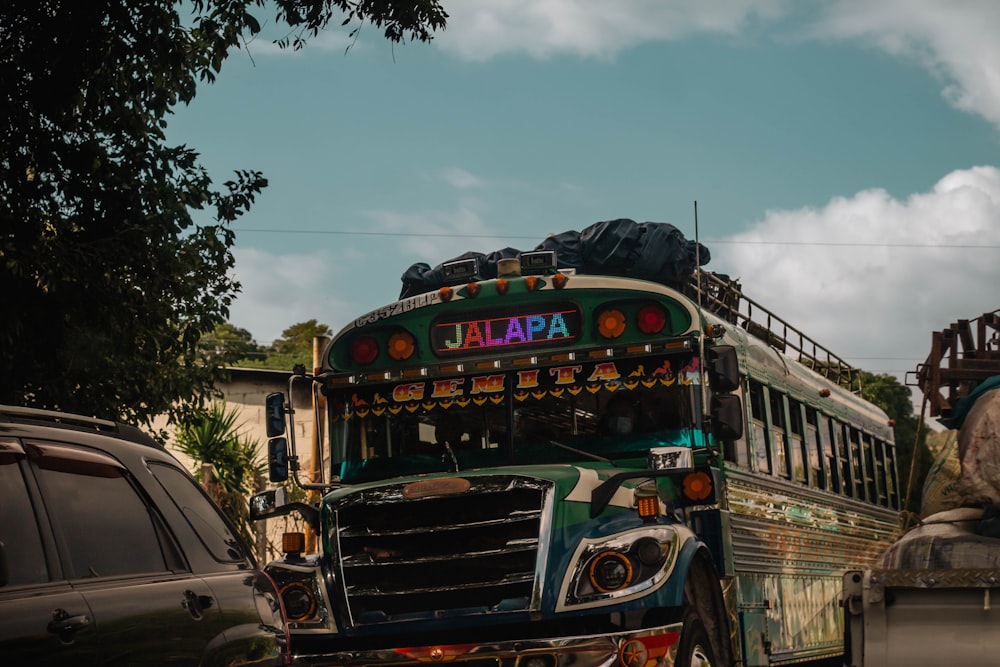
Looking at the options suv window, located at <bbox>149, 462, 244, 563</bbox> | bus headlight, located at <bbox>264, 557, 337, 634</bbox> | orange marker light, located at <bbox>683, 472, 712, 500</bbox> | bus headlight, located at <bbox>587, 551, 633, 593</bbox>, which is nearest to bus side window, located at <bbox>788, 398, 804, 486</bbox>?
orange marker light, located at <bbox>683, 472, 712, 500</bbox>

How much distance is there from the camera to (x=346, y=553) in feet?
27.2

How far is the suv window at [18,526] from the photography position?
452 centimetres

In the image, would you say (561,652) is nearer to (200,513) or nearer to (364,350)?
(200,513)

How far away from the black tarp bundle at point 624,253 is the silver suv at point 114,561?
5780mm

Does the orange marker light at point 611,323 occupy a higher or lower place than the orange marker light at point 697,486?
higher

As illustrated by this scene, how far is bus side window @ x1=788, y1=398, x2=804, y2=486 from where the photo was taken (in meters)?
12.0

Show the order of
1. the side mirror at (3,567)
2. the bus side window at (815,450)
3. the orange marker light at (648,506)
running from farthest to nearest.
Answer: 1. the bus side window at (815,450)
2. the orange marker light at (648,506)
3. the side mirror at (3,567)

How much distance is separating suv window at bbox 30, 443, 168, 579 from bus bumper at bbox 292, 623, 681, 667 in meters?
2.79

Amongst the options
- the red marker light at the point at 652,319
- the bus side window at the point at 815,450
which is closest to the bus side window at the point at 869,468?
the bus side window at the point at 815,450

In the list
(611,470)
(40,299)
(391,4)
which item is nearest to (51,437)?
(611,470)

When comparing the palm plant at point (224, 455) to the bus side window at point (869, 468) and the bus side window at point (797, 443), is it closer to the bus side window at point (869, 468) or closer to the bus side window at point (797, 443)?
the bus side window at point (869, 468)

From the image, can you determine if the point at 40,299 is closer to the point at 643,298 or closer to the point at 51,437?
the point at 643,298

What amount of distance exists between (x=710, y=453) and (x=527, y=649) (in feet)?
7.05

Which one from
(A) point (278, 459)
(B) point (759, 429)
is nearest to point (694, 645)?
(A) point (278, 459)
